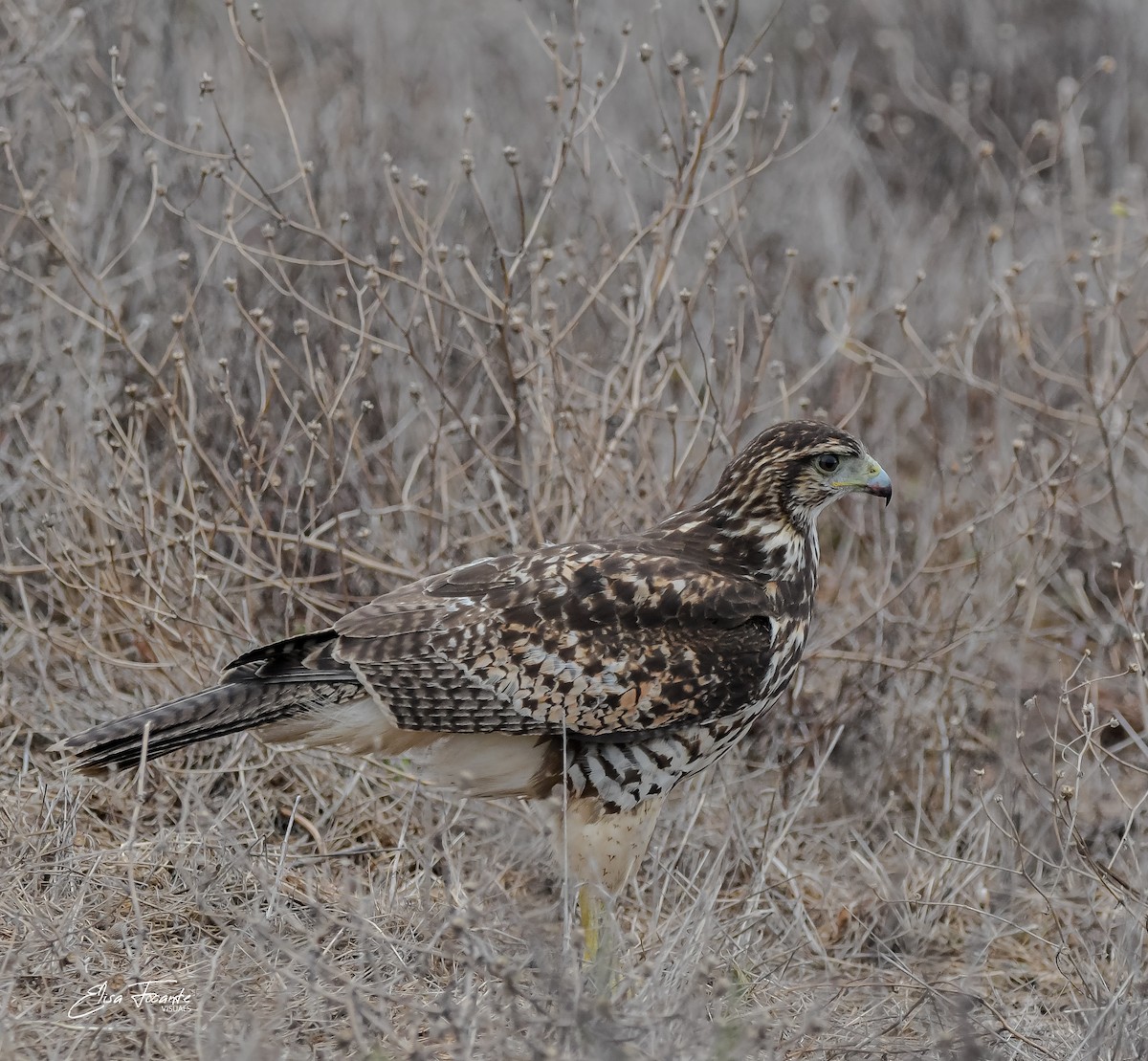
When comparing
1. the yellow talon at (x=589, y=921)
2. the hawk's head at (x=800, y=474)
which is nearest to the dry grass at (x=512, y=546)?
the yellow talon at (x=589, y=921)

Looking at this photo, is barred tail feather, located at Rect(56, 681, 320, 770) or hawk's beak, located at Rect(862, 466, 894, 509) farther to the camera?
hawk's beak, located at Rect(862, 466, 894, 509)

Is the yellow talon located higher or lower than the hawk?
lower

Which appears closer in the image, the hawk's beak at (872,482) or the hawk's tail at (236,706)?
the hawk's tail at (236,706)

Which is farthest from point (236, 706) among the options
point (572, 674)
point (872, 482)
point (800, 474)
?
point (872, 482)

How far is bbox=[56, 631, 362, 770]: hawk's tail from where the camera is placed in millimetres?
4148

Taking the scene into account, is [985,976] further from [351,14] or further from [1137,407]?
[351,14]

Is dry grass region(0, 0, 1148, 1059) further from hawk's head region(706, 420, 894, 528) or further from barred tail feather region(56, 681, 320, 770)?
hawk's head region(706, 420, 894, 528)

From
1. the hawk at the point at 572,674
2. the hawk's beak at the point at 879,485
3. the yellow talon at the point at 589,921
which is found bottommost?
the yellow talon at the point at 589,921

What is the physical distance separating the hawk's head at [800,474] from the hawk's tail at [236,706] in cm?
126

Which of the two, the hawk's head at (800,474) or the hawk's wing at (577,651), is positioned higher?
the hawk's head at (800,474)

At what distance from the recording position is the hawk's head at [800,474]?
14.9 ft

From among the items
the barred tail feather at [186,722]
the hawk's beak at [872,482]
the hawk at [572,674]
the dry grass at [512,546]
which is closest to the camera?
the dry grass at [512,546]

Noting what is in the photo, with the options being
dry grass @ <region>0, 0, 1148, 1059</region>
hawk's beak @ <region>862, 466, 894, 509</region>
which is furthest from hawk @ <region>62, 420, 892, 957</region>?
dry grass @ <region>0, 0, 1148, 1059</region>

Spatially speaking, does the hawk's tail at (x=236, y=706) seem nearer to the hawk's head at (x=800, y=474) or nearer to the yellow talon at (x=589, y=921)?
the yellow talon at (x=589, y=921)
